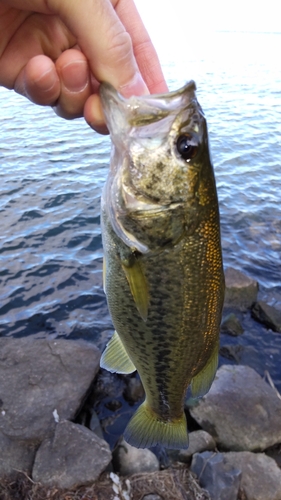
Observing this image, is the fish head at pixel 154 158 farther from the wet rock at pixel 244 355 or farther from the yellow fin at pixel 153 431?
the wet rock at pixel 244 355

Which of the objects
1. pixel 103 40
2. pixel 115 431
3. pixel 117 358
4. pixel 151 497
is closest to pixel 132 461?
pixel 151 497

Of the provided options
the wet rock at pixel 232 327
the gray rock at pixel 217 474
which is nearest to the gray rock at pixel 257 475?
the gray rock at pixel 217 474

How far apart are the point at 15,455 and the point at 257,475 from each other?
118 inches

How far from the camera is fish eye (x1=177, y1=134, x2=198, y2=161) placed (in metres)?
2.45

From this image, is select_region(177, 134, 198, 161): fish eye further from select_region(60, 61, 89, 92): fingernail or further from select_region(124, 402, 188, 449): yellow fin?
select_region(124, 402, 188, 449): yellow fin

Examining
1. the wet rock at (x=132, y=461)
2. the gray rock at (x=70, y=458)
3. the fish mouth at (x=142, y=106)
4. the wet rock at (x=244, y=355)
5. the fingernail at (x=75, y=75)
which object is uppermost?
the fingernail at (x=75, y=75)

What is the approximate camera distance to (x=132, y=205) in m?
2.55

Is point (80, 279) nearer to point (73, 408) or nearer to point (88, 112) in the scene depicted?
point (73, 408)

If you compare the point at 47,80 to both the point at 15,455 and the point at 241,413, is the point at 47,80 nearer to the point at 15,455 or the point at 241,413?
the point at 15,455

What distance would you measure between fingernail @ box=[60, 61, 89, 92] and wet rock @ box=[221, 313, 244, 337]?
259 inches

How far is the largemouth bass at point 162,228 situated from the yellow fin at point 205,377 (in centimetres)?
14

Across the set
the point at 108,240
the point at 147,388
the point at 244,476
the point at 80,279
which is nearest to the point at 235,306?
the point at 80,279

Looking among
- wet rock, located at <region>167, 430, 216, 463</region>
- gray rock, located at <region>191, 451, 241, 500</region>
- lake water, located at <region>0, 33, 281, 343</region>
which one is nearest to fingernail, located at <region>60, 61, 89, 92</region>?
gray rock, located at <region>191, 451, 241, 500</region>

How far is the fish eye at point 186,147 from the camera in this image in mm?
2453
